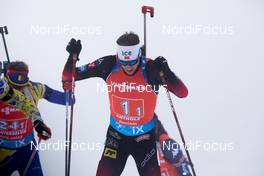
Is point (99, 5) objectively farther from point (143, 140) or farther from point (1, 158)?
point (1, 158)

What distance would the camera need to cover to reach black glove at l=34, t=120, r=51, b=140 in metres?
2.59

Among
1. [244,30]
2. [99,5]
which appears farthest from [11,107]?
[244,30]

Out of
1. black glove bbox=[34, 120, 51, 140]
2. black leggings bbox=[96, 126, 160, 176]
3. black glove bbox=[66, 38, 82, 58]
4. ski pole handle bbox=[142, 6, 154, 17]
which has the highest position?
ski pole handle bbox=[142, 6, 154, 17]

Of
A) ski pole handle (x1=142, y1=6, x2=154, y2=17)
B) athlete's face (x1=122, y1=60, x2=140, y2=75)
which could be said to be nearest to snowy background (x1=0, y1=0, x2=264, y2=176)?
ski pole handle (x1=142, y1=6, x2=154, y2=17)

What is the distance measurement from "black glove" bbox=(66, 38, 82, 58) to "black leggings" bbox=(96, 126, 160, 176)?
0.49 meters

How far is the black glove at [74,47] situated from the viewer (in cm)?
257

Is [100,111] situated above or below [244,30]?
below

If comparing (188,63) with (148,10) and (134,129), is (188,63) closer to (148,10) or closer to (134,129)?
(148,10)

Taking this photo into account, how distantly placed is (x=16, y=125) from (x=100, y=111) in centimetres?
48

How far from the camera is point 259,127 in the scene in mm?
2623

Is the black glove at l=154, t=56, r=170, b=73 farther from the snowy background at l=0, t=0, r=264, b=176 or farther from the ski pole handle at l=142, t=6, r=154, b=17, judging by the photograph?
the ski pole handle at l=142, t=6, r=154, b=17

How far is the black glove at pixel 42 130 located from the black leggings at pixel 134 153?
35 cm

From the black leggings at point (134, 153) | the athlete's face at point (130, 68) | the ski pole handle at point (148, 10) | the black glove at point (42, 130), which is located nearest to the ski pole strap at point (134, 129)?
the black leggings at point (134, 153)

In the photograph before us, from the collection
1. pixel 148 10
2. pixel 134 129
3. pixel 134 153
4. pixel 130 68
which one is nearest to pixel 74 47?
pixel 130 68
